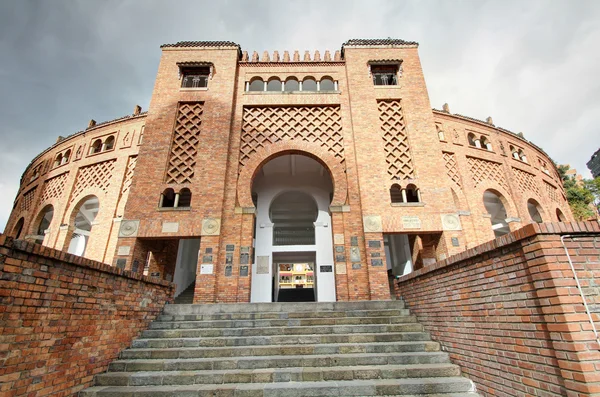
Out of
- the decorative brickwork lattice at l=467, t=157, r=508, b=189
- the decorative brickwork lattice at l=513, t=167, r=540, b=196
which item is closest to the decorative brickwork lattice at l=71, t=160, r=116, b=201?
the decorative brickwork lattice at l=467, t=157, r=508, b=189

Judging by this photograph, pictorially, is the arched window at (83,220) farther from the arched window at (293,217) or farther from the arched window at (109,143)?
the arched window at (293,217)

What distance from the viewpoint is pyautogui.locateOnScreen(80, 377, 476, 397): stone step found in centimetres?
346

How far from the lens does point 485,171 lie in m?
13.9

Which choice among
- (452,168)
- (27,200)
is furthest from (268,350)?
(27,200)

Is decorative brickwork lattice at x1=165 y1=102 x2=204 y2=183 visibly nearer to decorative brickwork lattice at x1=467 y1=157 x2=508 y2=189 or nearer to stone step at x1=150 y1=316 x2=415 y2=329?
stone step at x1=150 y1=316 x2=415 y2=329

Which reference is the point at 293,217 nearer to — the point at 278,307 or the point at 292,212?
the point at 292,212

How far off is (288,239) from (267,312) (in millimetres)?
12128

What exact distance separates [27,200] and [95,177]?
628 centimetres

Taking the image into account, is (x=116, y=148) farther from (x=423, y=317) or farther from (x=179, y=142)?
(x=423, y=317)

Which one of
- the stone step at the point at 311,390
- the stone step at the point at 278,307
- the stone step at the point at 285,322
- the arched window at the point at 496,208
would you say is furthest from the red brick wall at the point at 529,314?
the arched window at the point at 496,208

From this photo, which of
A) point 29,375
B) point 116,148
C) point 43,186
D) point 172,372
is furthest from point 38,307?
point 43,186

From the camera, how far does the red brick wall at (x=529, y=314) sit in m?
2.38

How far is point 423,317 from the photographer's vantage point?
16.5 ft

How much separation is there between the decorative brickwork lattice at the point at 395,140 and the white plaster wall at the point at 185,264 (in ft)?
27.0
